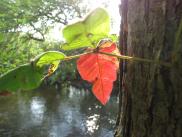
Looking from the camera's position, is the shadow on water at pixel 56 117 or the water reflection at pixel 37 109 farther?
the water reflection at pixel 37 109

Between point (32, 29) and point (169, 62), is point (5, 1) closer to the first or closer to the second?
point (32, 29)

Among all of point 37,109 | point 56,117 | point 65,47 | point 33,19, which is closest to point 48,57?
point 65,47

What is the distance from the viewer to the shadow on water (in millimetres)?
7532

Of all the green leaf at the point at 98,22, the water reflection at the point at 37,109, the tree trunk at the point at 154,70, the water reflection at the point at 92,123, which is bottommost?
the water reflection at the point at 37,109

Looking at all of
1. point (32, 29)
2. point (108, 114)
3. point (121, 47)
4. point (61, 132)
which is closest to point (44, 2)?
point (32, 29)

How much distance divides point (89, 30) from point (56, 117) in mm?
8748

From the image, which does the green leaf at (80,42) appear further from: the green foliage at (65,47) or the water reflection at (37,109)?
the water reflection at (37,109)

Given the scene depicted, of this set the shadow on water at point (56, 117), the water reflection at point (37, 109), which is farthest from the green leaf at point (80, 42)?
the water reflection at point (37, 109)

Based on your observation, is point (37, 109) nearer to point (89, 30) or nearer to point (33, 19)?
point (33, 19)

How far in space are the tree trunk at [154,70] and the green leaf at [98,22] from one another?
0.08 m

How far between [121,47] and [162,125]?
0.14 m

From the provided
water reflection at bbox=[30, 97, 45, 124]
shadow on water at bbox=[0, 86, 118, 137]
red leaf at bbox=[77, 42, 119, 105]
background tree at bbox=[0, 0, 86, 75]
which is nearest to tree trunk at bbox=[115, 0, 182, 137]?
red leaf at bbox=[77, 42, 119, 105]

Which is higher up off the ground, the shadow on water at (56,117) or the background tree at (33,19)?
the background tree at (33,19)

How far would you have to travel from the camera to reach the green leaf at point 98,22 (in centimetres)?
28
